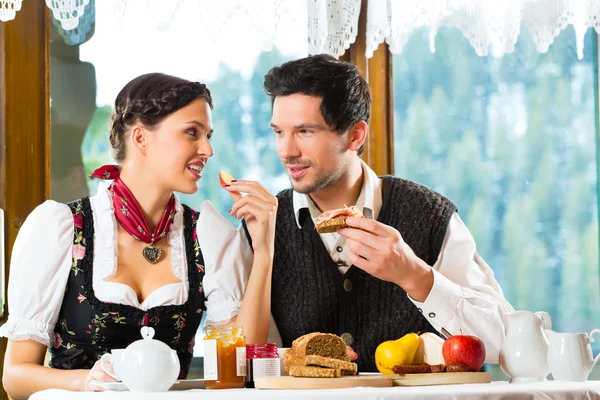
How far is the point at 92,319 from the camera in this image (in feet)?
7.36

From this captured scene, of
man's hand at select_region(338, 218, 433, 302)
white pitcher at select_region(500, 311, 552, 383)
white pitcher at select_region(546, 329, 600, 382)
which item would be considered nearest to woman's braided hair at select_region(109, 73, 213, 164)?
man's hand at select_region(338, 218, 433, 302)

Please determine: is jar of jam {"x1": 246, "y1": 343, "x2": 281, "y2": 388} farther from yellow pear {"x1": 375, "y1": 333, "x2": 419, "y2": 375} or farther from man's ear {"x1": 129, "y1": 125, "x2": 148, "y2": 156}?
man's ear {"x1": 129, "y1": 125, "x2": 148, "y2": 156}

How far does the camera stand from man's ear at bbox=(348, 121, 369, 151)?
2.71 meters

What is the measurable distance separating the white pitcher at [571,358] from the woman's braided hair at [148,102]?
49.0 inches

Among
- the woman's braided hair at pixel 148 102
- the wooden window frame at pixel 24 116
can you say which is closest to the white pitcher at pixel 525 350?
the woman's braided hair at pixel 148 102

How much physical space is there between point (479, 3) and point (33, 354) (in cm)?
208

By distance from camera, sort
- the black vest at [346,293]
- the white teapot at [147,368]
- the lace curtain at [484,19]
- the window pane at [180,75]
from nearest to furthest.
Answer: the white teapot at [147,368]
the black vest at [346,293]
the window pane at [180,75]
the lace curtain at [484,19]

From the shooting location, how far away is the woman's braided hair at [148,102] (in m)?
2.39

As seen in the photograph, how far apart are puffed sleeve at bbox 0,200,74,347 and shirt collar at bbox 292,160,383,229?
72 centimetres

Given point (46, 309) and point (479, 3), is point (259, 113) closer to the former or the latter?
point (479, 3)

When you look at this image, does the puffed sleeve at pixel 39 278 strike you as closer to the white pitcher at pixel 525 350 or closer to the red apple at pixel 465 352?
the red apple at pixel 465 352

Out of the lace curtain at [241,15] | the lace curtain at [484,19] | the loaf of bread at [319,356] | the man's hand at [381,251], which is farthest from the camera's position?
the lace curtain at [484,19]

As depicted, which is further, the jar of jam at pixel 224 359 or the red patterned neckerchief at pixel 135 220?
the red patterned neckerchief at pixel 135 220

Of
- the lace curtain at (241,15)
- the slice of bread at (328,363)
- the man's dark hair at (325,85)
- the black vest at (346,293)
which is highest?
the lace curtain at (241,15)
